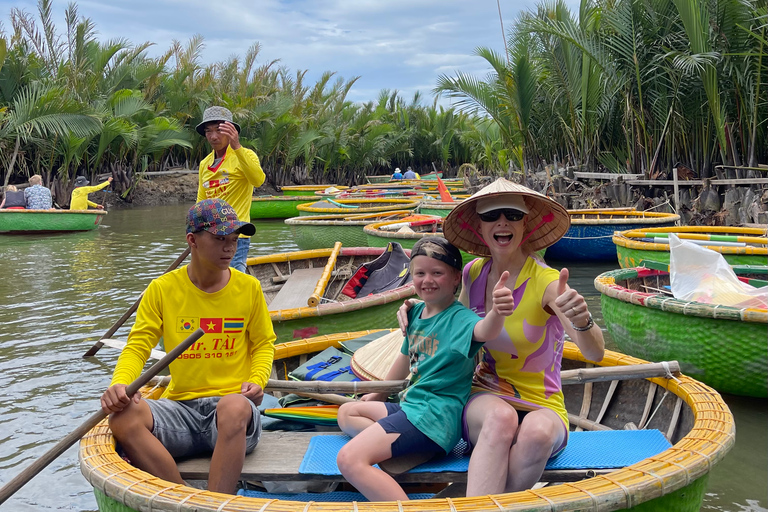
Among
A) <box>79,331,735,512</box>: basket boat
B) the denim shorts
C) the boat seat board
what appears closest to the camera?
<box>79,331,735,512</box>: basket boat

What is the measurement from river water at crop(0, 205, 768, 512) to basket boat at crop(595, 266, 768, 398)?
0.87ft

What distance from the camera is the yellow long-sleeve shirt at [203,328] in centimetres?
254

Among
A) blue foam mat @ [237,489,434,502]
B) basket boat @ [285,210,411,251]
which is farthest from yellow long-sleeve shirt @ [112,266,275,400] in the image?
basket boat @ [285,210,411,251]

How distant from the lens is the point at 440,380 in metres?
2.42

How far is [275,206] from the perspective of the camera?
16.4 meters

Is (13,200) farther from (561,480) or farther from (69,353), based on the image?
(561,480)

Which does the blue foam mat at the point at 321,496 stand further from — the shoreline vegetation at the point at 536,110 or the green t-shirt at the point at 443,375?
the shoreline vegetation at the point at 536,110

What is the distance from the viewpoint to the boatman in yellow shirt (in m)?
2.37

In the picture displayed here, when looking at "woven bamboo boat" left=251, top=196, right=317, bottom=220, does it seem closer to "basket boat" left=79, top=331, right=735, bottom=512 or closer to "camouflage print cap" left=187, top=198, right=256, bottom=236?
"basket boat" left=79, top=331, right=735, bottom=512

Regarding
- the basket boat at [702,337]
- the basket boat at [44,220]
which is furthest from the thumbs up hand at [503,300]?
the basket boat at [44,220]

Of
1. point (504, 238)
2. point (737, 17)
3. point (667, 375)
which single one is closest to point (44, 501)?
point (504, 238)

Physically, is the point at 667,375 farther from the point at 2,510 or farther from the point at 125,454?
the point at 2,510

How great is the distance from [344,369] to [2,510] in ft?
5.67

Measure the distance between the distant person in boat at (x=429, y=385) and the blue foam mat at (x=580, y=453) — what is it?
0.23ft
